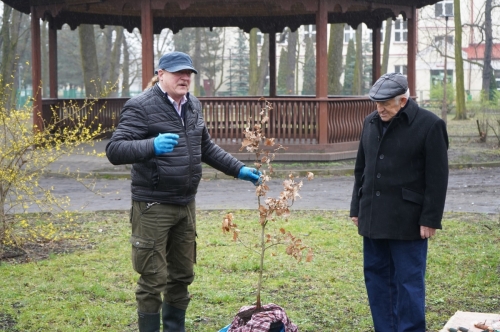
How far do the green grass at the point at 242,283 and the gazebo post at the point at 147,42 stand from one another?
303 inches

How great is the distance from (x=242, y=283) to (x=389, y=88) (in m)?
2.79

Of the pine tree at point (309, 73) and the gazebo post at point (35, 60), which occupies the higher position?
the pine tree at point (309, 73)

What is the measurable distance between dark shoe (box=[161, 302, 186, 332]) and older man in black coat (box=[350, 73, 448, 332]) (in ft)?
4.61

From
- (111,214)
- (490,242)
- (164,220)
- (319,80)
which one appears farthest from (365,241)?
(319,80)

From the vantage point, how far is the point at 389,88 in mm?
4875

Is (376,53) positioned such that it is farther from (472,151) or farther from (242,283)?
(242,283)

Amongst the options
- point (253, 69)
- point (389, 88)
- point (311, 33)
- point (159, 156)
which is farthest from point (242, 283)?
point (311, 33)

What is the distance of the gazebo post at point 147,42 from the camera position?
16688 mm

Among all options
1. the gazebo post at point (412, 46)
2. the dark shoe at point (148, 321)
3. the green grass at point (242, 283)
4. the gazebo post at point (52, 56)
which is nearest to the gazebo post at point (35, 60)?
the gazebo post at point (52, 56)

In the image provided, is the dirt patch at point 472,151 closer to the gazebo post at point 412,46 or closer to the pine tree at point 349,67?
the gazebo post at point 412,46

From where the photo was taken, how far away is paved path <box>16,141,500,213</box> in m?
11.6

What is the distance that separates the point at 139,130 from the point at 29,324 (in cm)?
194

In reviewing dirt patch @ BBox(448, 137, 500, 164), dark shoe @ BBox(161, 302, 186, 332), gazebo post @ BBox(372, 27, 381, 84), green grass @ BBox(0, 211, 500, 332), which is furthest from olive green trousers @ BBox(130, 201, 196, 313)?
gazebo post @ BBox(372, 27, 381, 84)

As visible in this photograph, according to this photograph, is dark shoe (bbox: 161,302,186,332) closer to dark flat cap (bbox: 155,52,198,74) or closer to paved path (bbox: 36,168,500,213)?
dark flat cap (bbox: 155,52,198,74)
